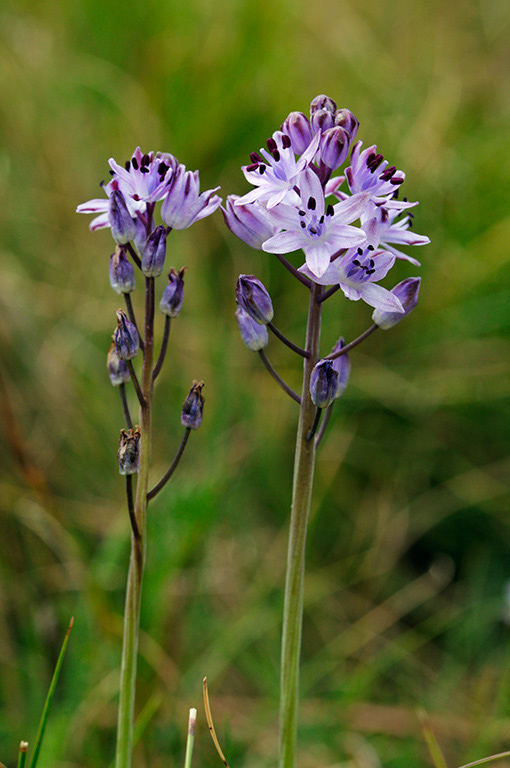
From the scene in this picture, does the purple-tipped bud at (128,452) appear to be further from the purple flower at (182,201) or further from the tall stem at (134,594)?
the purple flower at (182,201)

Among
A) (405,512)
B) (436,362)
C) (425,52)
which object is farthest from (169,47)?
(405,512)

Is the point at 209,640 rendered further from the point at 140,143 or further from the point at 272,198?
the point at 140,143

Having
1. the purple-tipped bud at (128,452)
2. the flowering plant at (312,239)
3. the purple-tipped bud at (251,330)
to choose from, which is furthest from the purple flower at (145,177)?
the purple-tipped bud at (128,452)

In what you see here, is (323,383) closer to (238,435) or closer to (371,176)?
(371,176)

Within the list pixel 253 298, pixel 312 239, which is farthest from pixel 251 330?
pixel 312 239

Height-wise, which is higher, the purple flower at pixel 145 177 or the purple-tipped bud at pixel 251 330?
the purple flower at pixel 145 177
